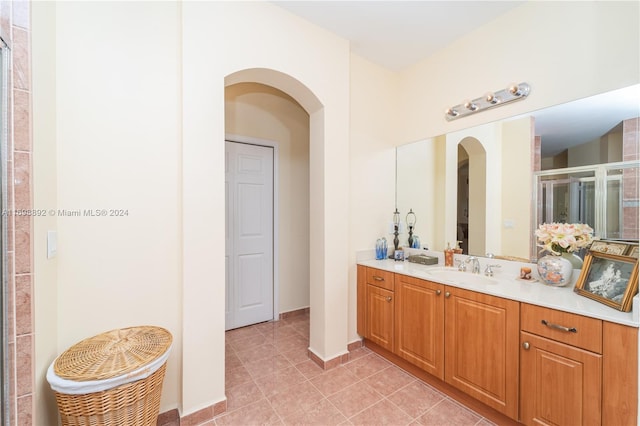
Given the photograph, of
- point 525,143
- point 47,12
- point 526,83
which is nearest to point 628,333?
point 525,143

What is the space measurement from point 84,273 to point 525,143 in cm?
293

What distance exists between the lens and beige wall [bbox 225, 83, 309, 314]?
3004 mm

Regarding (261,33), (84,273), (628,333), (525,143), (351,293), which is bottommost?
(351,293)

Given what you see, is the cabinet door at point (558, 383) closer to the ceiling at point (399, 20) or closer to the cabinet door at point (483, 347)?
the cabinet door at point (483, 347)

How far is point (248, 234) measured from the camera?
3.03 m

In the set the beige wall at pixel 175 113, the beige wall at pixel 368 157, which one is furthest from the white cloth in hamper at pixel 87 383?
the beige wall at pixel 368 157

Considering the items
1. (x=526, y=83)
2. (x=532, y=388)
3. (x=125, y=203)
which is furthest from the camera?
(x=526, y=83)

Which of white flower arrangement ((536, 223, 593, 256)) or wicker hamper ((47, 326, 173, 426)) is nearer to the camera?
wicker hamper ((47, 326, 173, 426))

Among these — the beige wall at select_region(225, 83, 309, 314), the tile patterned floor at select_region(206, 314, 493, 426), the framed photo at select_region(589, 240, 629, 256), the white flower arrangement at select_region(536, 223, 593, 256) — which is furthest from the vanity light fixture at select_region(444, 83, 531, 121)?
the tile patterned floor at select_region(206, 314, 493, 426)

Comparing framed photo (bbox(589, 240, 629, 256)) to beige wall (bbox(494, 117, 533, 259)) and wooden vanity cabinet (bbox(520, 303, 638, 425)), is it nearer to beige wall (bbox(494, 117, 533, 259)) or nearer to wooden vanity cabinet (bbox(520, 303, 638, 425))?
beige wall (bbox(494, 117, 533, 259))

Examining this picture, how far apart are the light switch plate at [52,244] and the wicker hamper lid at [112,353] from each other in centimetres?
47

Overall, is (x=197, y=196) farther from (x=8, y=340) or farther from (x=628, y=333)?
(x=628, y=333)

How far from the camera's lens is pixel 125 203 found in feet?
4.95

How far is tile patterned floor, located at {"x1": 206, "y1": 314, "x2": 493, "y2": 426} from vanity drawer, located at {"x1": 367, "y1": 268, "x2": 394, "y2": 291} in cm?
67
